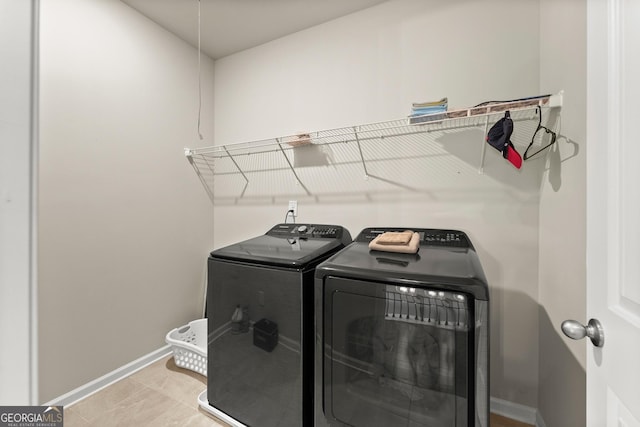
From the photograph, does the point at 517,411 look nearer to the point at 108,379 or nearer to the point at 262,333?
the point at 262,333

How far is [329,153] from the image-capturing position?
2082 millimetres

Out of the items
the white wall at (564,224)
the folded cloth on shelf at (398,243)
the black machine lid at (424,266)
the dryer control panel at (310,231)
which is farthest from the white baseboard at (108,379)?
the white wall at (564,224)

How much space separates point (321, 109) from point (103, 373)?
2541 millimetres

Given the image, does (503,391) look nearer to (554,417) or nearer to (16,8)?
(554,417)

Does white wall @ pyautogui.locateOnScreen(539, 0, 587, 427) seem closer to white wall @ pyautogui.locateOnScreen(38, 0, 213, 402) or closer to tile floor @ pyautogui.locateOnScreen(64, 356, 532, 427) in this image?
tile floor @ pyautogui.locateOnScreen(64, 356, 532, 427)

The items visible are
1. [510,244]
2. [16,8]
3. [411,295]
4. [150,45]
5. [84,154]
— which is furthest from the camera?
[150,45]

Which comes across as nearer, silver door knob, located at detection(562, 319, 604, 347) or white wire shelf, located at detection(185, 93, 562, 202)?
silver door knob, located at detection(562, 319, 604, 347)

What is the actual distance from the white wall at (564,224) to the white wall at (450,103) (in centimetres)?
11

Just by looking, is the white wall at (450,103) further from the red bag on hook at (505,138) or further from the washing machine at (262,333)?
the washing machine at (262,333)

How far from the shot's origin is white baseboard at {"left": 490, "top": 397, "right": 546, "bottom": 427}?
151 cm

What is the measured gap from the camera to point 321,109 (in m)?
2.10

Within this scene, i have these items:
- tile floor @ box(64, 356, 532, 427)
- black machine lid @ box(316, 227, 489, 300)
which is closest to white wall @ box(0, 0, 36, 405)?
black machine lid @ box(316, 227, 489, 300)
